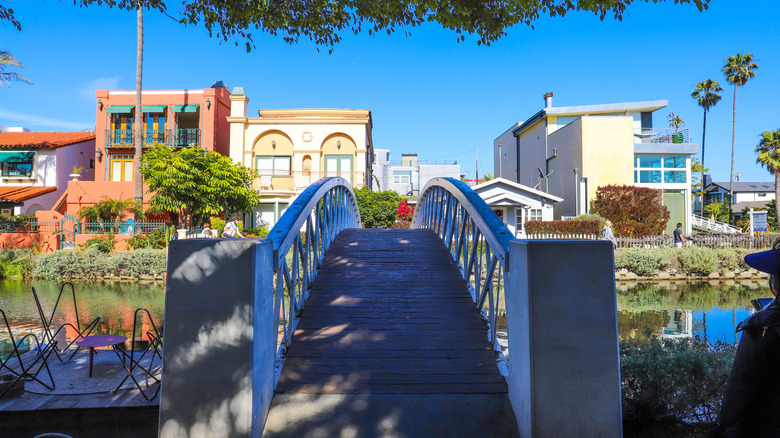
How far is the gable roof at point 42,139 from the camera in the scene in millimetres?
29188

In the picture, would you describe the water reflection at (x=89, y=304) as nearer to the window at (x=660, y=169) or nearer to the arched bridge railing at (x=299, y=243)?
the arched bridge railing at (x=299, y=243)

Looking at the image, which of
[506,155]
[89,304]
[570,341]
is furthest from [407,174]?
[570,341]

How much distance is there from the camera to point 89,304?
13.8 meters

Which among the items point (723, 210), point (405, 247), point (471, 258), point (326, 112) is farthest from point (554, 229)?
point (723, 210)

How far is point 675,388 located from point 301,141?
26.0 metres

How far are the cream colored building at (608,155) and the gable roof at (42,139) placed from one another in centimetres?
3024

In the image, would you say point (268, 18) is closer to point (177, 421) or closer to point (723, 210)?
point (177, 421)

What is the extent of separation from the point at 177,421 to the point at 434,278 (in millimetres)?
3802

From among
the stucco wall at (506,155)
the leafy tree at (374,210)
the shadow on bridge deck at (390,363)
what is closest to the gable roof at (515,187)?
the leafy tree at (374,210)

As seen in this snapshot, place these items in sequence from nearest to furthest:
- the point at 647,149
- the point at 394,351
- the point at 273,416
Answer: the point at 273,416 < the point at 394,351 < the point at 647,149

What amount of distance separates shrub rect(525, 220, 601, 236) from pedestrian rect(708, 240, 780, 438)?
70.7 ft

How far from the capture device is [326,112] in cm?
2809

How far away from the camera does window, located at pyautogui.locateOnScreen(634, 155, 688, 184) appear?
2786 cm

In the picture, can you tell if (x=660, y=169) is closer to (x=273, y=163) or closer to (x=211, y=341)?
(x=273, y=163)
